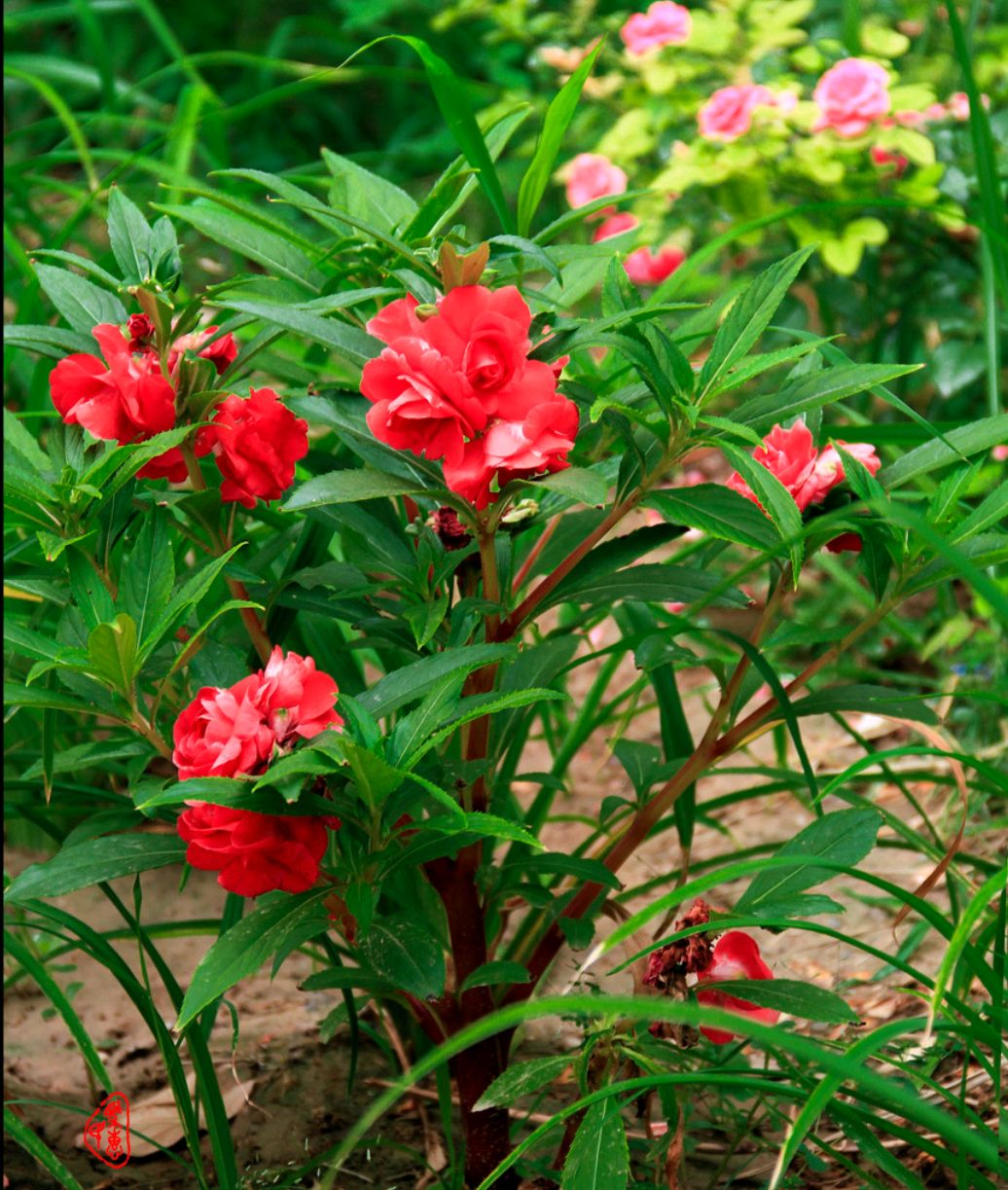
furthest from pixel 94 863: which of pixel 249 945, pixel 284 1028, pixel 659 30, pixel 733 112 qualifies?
pixel 659 30

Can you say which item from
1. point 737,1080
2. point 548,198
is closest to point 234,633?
point 737,1080

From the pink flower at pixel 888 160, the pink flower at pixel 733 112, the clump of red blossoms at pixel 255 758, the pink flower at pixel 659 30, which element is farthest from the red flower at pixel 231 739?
the pink flower at pixel 659 30

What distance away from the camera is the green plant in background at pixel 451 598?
809mm

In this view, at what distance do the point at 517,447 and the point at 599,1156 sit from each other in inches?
17.6

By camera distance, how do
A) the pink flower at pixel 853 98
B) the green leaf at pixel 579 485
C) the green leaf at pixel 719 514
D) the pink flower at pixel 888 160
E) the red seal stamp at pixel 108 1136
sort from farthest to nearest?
the pink flower at pixel 888 160
the pink flower at pixel 853 98
the red seal stamp at pixel 108 1136
the green leaf at pixel 719 514
the green leaf at pixel 579 485

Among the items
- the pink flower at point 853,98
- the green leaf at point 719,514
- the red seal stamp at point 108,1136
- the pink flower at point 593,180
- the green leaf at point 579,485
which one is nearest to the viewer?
the green leaf at point 579,485

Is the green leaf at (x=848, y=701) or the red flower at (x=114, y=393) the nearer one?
the red flower at (x=114, y=393)

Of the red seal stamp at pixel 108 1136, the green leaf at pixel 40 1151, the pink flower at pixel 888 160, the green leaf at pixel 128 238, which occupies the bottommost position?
the red seal stamp at pixel 108 1136

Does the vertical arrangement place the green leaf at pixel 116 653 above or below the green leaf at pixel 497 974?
above

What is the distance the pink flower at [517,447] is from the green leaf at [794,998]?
0.40 meters

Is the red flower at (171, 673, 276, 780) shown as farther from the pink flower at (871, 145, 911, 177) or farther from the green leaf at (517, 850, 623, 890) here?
the pink flower at (871, 145, 911, 177)

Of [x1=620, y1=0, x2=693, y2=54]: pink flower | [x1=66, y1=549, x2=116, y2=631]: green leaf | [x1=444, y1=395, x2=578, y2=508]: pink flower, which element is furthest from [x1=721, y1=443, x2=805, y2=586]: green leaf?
[x1=620, y1=0, x2=693, y2=54]: pink flower

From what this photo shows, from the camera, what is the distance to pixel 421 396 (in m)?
0.79

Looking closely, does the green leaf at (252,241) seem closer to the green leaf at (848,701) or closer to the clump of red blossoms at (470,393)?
the clump of red blossoms at (470,393)
